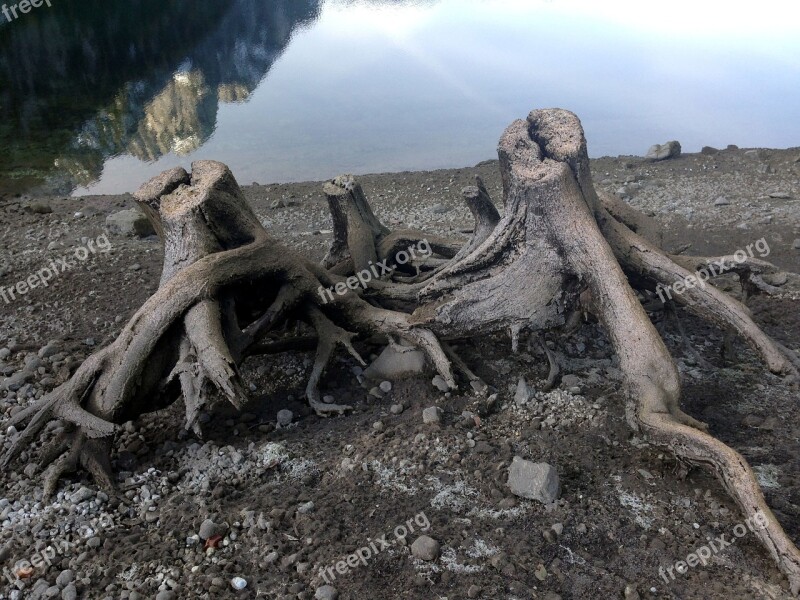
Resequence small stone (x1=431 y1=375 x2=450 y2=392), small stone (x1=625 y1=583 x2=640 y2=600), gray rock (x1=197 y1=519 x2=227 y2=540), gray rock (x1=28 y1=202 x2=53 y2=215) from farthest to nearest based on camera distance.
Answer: gray rock (x1=28 y1=202 x2=53 y2=215) → small stone (x1=431 y1=375 x2=450 y2=392) → gray rock (x1=197 y1=519 x2=227 y2=540) → small stone (x1=625 y1=583 x2=640 y2=600)

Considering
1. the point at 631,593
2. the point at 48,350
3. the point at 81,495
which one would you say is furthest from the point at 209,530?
the point at 48,350

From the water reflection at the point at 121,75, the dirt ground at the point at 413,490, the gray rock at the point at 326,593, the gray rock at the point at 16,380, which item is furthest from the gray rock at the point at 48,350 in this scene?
the water reflection at the point at 121,75

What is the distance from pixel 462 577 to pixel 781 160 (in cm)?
844

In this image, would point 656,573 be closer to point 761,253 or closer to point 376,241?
point 376,241

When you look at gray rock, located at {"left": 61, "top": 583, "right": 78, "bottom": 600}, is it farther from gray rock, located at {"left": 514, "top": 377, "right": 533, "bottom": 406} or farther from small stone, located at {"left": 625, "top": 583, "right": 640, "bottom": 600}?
gray rock, located at {"left": 514, "top": 377, "right": 533, "bottom": 406}

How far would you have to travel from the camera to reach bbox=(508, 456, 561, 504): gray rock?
336 centimetres

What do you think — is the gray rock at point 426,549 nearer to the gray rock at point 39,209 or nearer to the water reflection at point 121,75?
the gray rock at point 39,209

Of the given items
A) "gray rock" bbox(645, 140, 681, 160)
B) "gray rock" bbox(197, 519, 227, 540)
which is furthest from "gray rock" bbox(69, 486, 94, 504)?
"gray rock" bbox(645, 140, 681, 160)

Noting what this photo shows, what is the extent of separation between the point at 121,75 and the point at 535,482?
1786 cm

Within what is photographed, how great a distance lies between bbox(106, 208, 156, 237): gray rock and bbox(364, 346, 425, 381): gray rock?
4560mm

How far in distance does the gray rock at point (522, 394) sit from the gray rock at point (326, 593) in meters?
1.69

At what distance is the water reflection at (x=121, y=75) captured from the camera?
13227 mm

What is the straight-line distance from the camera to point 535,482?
133 inches

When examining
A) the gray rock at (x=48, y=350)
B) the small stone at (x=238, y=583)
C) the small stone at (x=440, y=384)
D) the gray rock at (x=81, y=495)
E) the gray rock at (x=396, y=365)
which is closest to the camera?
the small stone at (x=238, y=583)
